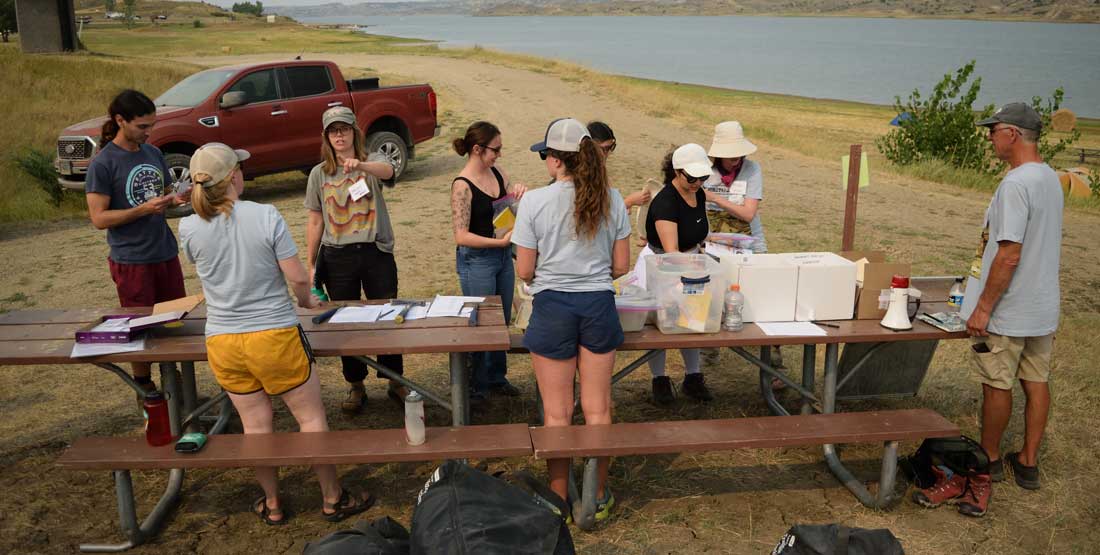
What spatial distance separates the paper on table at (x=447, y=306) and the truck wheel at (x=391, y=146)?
7741 mm

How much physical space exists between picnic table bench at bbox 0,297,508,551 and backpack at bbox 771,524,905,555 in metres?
1.64

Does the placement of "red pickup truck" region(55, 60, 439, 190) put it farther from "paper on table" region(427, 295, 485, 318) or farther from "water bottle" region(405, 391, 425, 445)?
"water bottle" region(405, 391, 425, 445)

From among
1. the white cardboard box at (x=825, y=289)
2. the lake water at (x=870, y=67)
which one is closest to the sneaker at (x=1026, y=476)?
the white cardboard box at (x=825, y=289)

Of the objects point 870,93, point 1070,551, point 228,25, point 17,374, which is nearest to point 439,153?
point 17,374

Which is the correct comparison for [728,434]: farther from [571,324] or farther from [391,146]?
[391,146]

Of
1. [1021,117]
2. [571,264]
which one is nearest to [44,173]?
[571,264]

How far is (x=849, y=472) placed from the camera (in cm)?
436

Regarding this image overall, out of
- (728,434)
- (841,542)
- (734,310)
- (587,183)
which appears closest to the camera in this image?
(841,542)

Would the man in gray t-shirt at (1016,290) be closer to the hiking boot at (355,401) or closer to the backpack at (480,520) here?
the backpack at (480,520)

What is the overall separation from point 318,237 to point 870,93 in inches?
1951

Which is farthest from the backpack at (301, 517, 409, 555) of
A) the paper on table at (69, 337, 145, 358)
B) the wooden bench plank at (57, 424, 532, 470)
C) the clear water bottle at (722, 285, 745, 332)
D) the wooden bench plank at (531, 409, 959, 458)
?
the clear water bottle at (722, 285, 745, 332)

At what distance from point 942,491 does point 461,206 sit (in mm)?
2903

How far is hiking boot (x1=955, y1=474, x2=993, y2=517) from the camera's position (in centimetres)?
396

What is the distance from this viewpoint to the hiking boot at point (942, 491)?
4.04 m
